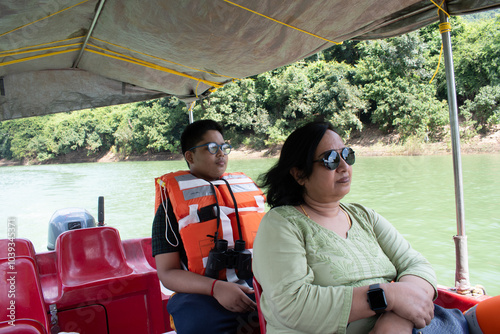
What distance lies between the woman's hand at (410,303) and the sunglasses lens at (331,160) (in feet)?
1.35

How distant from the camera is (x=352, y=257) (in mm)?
1258

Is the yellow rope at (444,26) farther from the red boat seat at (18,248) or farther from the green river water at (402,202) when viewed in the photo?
the green river water at (402,202)

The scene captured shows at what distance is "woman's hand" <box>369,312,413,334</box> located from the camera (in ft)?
3.64

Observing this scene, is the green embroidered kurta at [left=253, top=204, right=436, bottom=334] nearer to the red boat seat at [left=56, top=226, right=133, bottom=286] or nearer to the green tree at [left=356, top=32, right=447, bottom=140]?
the red boat seat at [left=56, top=226, right=133, bottom=286]

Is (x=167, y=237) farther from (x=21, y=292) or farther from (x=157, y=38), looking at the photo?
(x=157, y=38)

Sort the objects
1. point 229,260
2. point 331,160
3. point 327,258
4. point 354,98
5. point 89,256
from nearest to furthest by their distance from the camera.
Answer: point 327,258
point 331,160
point 229,260
point 89,256
point 354,98

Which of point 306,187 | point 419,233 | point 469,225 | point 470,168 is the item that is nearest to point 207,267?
point 306,187

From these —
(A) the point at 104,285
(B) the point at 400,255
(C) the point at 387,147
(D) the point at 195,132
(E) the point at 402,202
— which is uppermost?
(D) the point at 195,132

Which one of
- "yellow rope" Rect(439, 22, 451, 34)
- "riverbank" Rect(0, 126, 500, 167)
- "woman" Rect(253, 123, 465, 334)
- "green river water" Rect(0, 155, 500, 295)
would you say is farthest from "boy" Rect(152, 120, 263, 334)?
"riverbank" Rect(0, 126, 500, 167)

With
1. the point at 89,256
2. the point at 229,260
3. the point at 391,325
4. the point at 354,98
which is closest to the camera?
the point at 391,325

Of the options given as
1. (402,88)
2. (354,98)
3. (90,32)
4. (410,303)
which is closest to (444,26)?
(410,303)

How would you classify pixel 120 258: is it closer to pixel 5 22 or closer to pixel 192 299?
pixel 192 299

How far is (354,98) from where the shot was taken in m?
26.2

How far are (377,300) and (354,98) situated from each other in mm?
26447
